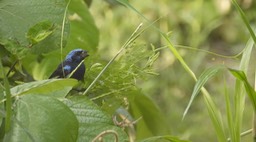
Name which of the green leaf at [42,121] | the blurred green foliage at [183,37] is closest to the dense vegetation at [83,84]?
the green leaf at [42,121]

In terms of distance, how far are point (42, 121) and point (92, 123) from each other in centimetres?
12

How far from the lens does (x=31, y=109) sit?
1.01m

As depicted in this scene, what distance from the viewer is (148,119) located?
66.4 inches

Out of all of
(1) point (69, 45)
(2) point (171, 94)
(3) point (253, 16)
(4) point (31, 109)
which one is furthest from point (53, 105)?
(3) point (253, 16)

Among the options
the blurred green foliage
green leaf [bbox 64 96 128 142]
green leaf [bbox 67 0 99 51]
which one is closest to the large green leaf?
green leaf [bbox 64 96 128 142]

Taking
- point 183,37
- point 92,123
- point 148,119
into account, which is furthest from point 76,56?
point 183,37

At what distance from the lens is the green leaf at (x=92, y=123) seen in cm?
110

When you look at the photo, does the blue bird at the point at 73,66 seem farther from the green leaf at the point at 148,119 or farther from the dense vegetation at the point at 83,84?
the green leaf at the point at 148,119

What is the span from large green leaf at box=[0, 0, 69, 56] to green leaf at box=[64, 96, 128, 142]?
0.43 feet

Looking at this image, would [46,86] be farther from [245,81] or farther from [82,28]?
[82,28]

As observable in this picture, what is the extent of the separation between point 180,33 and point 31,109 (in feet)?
13.8

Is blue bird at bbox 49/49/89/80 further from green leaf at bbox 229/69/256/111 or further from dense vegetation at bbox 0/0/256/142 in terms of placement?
green leaf at bbox 229/69/256/111

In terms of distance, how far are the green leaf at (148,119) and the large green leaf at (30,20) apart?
1.59ft

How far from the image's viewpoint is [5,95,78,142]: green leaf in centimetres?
100
